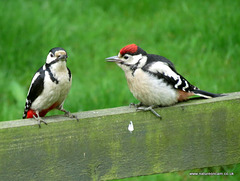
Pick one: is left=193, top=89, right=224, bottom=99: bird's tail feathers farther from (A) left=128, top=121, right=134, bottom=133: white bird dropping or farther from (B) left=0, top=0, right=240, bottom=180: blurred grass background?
(B) left=0, top=0, right=240, bottom=180: blurred grass background

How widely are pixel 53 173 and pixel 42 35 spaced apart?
3400 mm

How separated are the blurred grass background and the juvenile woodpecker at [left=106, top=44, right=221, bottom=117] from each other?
138cm

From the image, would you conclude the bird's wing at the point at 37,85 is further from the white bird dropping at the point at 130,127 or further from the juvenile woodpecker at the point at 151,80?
the white bird dropping at the point at 130,127

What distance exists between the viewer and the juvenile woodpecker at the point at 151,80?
8.72 feet

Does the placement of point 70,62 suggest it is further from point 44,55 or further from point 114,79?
point 114,79

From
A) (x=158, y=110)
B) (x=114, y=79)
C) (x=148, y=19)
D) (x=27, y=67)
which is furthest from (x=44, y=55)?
(x=158, y=110)

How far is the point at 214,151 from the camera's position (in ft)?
7.51

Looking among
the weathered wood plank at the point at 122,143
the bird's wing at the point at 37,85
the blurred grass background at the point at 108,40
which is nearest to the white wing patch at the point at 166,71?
the weathered wood plank at the point at 122,143

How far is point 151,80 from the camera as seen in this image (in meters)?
2.69

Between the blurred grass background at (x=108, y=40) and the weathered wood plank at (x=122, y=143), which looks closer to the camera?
the weathered wood plank at (x=122, y=143)

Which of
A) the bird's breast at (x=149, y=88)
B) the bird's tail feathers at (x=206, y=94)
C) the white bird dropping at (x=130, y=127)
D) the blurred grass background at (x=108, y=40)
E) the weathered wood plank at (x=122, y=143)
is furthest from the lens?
the blurred grass background at (x=108, y=40)

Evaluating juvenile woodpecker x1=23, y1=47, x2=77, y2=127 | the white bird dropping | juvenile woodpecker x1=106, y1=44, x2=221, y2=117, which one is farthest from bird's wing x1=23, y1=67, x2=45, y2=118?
the white bird dropping

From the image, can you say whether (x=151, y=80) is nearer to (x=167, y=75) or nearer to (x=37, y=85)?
(x=167, y=75)

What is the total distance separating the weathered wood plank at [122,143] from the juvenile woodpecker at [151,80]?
335 millimetres
